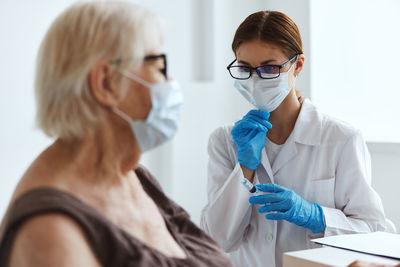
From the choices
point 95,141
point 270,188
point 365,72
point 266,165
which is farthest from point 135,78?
point 365,72

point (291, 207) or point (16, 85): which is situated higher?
point (16, 85)

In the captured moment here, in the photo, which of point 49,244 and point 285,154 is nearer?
point 49,244

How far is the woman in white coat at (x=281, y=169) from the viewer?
65.5 inches

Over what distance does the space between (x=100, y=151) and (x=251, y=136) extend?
87 cm

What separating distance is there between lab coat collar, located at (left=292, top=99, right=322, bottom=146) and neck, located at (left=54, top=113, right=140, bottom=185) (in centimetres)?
91

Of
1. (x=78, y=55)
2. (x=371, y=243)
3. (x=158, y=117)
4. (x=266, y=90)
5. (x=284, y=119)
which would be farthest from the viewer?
(x=284, y=119)

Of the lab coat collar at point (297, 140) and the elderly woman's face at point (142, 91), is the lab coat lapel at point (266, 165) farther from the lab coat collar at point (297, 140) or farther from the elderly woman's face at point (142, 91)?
the elderly woman's face at point (142, 91)

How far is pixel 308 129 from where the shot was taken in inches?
70.2

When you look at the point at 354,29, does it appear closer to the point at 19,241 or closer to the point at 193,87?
the point at 193,87

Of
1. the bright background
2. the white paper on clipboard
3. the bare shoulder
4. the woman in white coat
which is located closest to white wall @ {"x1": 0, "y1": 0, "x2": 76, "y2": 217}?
the bright background

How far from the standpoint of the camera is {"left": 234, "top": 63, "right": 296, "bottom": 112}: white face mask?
169 cm

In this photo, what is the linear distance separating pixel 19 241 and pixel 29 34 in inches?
54.0

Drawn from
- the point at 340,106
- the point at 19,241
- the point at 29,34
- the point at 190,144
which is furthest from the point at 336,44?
the point at 19,241

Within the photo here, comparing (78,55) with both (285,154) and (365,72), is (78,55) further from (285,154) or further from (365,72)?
(365,72)
